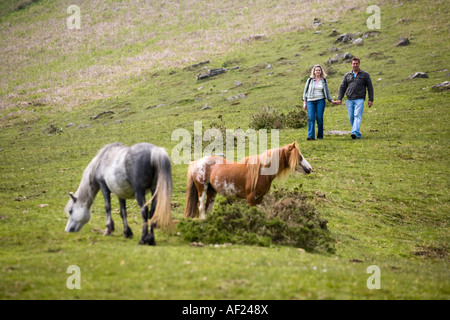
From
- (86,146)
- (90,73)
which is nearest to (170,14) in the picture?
(90,73)

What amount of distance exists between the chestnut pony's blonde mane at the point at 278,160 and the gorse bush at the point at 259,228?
799 millimetres

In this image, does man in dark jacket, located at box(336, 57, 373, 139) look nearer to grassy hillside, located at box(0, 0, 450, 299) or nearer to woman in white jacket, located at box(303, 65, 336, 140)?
woman in white jacket, located at box(303, 65, 336, 140)

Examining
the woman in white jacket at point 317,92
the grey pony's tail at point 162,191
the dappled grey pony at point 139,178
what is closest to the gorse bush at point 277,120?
the woman in white jacket at point 317,92

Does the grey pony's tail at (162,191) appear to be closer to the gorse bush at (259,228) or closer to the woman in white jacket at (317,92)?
the gorse bush at (259,228)

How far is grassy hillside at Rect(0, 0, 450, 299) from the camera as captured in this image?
22.5 ft

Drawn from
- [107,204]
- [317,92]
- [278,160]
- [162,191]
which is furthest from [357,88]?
[107,204]

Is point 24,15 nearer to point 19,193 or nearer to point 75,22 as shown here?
point 75,22

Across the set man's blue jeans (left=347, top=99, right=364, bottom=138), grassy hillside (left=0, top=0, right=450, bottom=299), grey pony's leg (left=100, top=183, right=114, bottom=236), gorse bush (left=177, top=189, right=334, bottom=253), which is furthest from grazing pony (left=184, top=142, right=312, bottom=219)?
man's blue jeans (left=347, top=99, right=364, bottom=138)

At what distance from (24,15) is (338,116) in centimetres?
6976

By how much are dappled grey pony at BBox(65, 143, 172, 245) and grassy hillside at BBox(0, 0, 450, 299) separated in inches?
27.3

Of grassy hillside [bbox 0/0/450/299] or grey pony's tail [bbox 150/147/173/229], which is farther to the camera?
grey pony's tail [bbox 150/147/173/229]

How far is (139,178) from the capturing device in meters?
8.40

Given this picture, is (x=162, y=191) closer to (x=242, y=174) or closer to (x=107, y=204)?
(x=107, y=204)

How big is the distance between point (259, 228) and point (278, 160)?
1.90 meters
